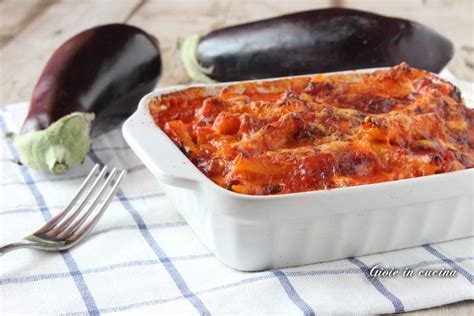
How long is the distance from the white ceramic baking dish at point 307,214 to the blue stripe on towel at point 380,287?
0.03m

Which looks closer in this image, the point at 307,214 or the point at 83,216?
the point at 307,214

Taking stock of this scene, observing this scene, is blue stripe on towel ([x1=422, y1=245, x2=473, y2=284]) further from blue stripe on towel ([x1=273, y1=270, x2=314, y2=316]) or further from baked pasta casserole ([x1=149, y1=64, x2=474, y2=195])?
blue stripe on towel ([x1=273, y1=270, x2=314, y2=316])

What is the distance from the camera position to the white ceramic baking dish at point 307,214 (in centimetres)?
172

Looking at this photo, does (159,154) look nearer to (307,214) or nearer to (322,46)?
(307,214)

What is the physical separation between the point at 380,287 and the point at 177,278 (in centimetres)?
49

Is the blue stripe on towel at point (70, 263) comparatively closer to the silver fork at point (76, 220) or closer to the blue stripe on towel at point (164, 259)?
the silver fork at point (76, 220)

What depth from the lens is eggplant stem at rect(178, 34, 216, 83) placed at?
317cm

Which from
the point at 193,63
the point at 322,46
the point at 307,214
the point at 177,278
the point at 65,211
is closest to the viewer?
the point at 307,214

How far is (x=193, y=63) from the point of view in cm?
321

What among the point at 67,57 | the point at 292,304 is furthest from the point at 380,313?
the point at 67,57

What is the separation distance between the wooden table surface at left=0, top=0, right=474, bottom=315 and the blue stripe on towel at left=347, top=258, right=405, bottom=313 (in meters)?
1.59

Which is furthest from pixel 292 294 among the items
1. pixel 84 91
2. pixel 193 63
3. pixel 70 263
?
pixel 193 63

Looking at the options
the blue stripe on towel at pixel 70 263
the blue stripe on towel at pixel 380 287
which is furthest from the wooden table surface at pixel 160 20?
the blue stripe on towel at pixel 380 287

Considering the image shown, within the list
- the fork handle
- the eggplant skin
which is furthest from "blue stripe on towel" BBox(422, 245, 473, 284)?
the eggplant skin
